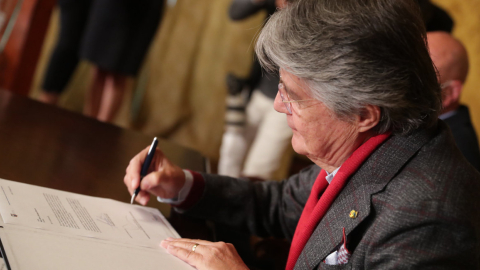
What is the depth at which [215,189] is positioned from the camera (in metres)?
1.19

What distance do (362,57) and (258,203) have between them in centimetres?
57

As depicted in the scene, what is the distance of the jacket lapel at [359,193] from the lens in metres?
0.83

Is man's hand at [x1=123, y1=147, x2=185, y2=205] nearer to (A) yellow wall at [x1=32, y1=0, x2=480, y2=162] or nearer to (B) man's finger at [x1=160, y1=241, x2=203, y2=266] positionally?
(B) man's finger at [x1=160, y1=241, x2=203, y2=266]

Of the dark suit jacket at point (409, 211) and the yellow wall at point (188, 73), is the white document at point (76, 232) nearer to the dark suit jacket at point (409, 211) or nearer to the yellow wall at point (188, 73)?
the dark suit jacket at point (409, 211)

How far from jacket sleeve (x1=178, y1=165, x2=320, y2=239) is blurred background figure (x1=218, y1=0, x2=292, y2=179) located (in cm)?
143

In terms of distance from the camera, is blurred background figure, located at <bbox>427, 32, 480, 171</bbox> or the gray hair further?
blurred background figure, located at <bbox>427, 32, 480, 171</bbox>

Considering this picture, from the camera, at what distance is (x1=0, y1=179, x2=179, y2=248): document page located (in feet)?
2.57

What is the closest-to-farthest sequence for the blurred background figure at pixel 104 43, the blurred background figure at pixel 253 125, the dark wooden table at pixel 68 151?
the dark wooden table at pixel 68 151 → the blurred background figure at pixel 104 43 → the blurred background figure at pixel 253 125

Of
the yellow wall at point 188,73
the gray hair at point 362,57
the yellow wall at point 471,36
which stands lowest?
the yellow wall at point 188,73

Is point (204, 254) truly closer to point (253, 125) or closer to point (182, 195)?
point (182, 195)

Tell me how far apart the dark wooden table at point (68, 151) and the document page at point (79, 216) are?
Result: 0.05 metres

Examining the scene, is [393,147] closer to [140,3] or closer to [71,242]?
[71,242]

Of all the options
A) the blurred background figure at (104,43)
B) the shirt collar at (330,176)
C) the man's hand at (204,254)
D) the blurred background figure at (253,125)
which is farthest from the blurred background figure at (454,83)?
the blurred background figure at (104,43)

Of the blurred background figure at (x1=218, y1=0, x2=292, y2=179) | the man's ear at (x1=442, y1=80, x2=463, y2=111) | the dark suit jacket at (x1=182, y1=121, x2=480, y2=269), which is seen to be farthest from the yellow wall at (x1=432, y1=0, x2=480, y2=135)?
the dark suit jacket at (x1=182, y1=121, x2=480, y2=269)
